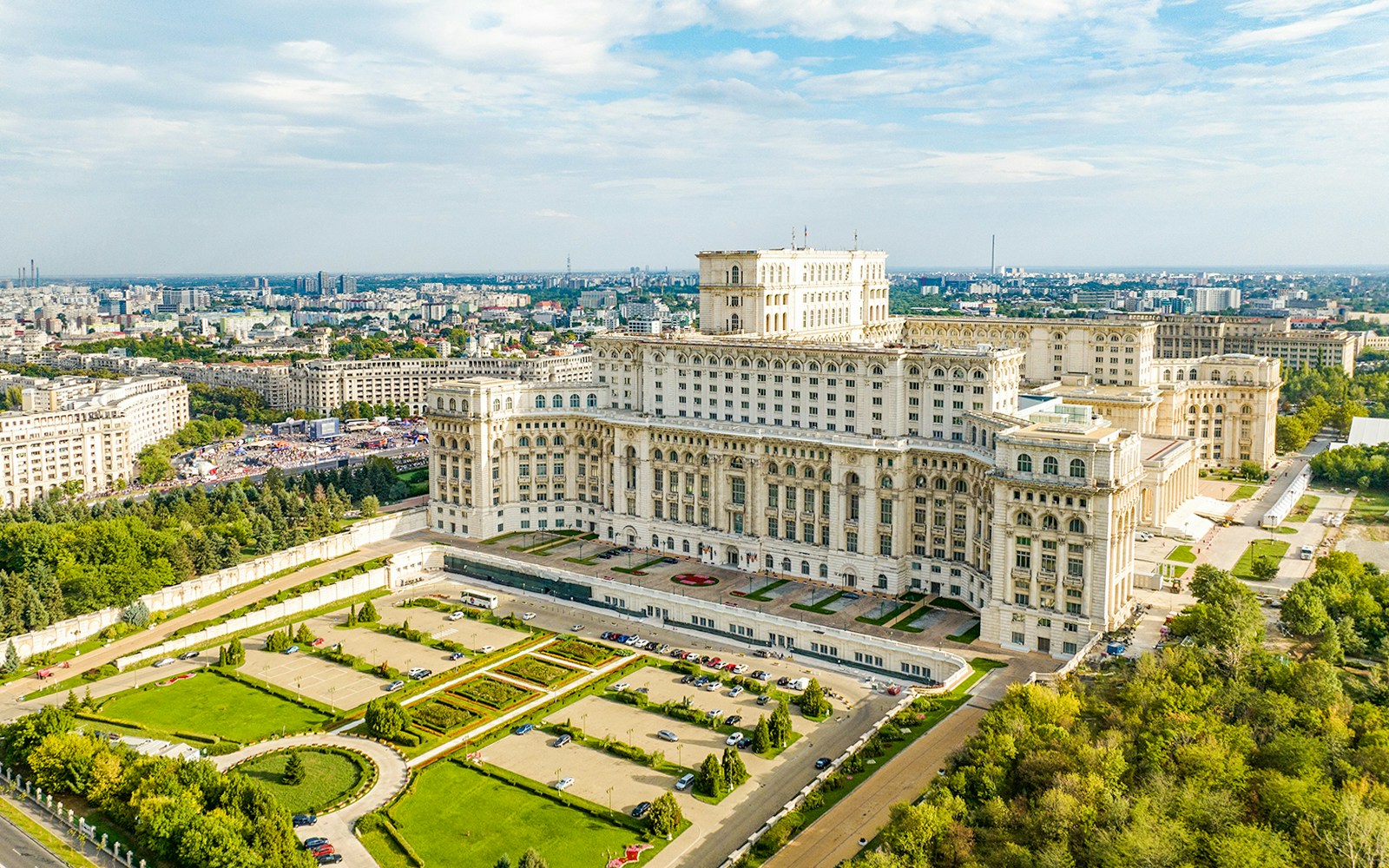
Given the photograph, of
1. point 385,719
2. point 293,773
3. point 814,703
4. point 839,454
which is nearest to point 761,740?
point 814,703

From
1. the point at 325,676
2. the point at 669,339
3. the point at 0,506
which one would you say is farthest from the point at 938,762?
the point at 0,506

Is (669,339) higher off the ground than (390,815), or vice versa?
(669,339)

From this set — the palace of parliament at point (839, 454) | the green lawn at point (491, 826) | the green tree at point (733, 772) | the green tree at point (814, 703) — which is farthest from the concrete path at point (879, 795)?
the palace of parliament at point (839, 454)

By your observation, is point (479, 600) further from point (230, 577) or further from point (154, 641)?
point (154, 641)

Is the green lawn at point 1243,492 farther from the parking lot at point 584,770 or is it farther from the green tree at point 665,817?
the green tree at point 665,817

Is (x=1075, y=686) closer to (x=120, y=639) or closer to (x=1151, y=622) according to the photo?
(x=1151, y=622)

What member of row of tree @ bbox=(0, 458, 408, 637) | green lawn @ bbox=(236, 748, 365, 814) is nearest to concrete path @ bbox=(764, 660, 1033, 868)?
green lawn @ bbox=(236, 748, 365, 814)

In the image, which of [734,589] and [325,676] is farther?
[734,589]
